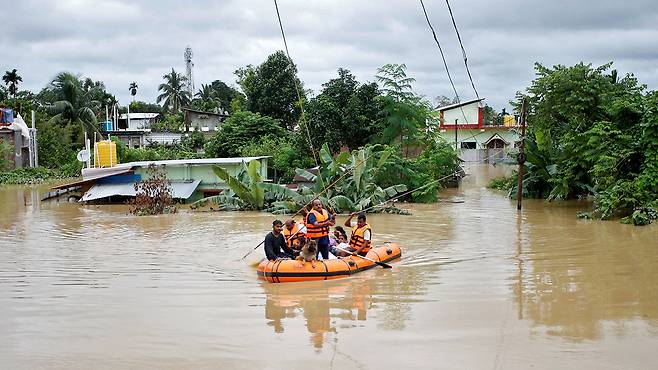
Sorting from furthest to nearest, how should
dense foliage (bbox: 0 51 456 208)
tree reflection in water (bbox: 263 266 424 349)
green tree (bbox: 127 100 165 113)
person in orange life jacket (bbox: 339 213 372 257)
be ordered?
green tree (bbox: 127 100 165 113), dense foliage (bbox: 0 51 456 208), person in orange life jacket (bbox: 339 213 372 257), tree reflection in water (bbox: 263 266 424 349)

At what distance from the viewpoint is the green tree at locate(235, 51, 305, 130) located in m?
45.8

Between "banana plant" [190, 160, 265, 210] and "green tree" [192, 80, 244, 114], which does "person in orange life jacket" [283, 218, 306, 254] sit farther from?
"green tree" [192, 80, 244, 114]

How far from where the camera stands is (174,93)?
71.9 meters

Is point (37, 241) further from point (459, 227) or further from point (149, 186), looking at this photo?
point (459, 227)

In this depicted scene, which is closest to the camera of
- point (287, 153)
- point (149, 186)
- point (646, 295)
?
point (646, 295)

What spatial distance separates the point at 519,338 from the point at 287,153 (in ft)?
81.6

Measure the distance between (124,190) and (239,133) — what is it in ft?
37.4

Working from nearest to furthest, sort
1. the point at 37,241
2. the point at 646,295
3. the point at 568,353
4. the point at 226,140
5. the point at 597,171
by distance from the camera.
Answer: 1. the point at 568,353
2. the point at 646,295
3. the point at 37,241
4. the point at 597,171
5. the point at 226,140

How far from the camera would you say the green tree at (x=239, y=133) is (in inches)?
1543

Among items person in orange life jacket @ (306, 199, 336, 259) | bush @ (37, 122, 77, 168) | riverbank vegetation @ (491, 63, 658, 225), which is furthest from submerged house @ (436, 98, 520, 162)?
person in orange life jacket @ (306, 199, 336, 259)

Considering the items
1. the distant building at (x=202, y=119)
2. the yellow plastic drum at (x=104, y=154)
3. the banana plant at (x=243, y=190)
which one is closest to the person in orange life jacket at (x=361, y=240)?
the banana plant at (x=243, y=190)

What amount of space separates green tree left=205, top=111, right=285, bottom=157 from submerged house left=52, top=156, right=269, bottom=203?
9.00 m

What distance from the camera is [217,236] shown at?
19016 millimetres

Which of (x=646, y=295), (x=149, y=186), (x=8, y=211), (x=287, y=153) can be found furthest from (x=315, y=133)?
(x=646, y=295)
